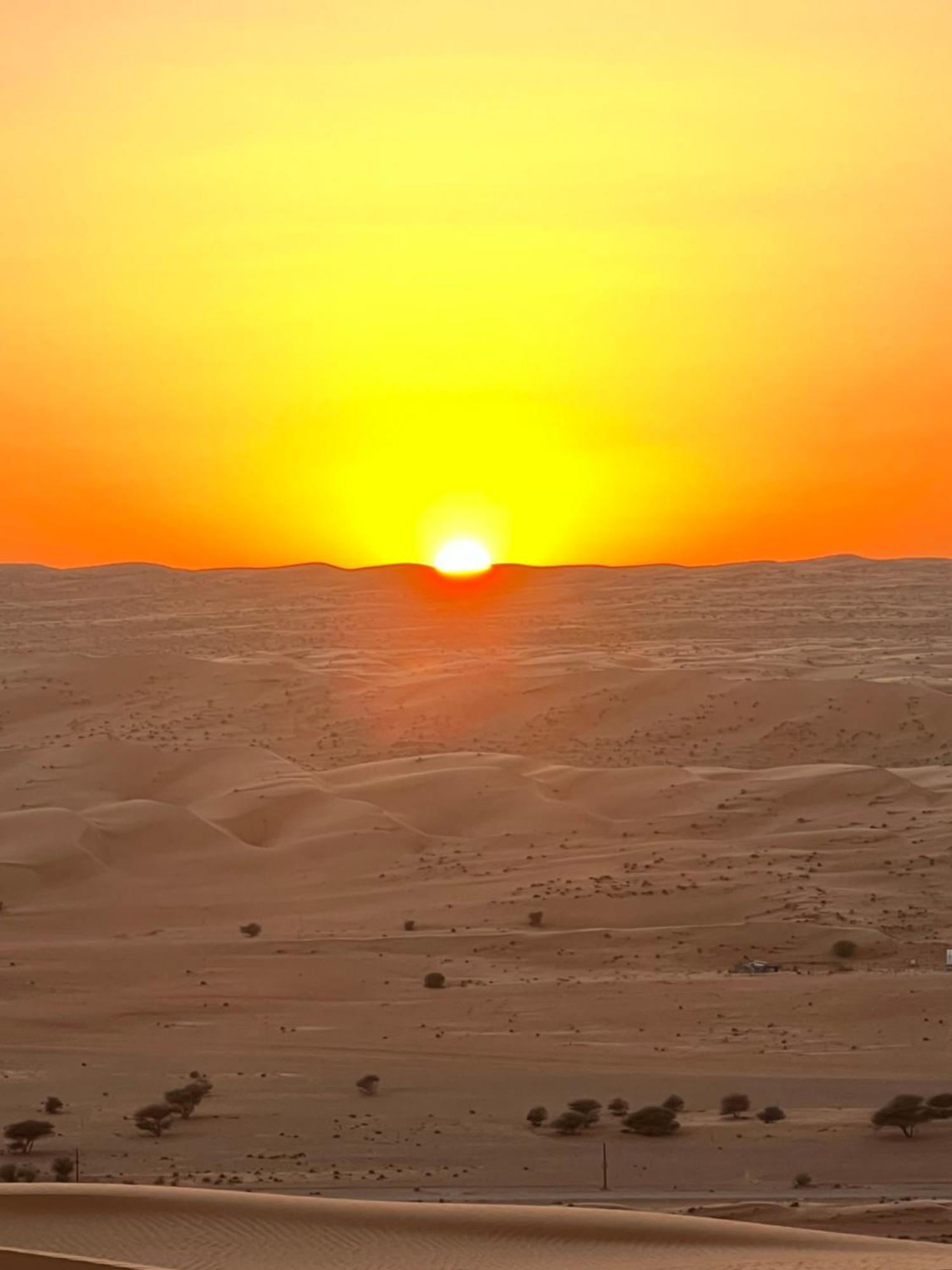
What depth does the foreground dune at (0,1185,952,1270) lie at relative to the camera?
12.4 metres

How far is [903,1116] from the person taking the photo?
754 inches

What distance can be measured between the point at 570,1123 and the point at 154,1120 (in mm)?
4472

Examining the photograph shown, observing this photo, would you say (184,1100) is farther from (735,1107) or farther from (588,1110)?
(735,1107)

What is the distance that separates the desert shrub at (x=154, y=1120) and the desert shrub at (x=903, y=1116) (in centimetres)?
752

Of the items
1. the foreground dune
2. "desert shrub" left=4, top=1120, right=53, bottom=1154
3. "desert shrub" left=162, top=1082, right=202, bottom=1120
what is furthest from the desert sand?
"desert shrub" left=4, top=1120, right=53, bottom=1154

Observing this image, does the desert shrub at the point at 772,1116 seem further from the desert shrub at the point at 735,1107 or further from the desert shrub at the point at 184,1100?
the desert shrub at the point at 184,1100

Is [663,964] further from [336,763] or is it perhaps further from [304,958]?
[336,763]

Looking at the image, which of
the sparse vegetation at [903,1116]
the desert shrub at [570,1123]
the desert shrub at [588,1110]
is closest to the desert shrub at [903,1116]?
the sparse vegetation at [903,1116]

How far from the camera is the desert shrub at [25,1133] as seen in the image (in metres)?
19.0

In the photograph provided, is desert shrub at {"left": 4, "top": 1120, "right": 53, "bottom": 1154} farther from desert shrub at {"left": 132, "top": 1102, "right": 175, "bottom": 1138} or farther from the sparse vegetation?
the sparse vegetation

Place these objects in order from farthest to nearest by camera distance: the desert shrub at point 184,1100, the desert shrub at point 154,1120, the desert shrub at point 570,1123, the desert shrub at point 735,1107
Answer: the desert shrub at point 184,1100, the desert shrub at point 735,1107, the desert shrub at point 154,1120, the desert shrub at point 570,1123

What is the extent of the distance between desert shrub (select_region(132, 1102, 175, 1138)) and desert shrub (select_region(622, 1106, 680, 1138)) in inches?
194

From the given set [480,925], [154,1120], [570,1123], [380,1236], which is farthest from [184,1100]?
[480,925]

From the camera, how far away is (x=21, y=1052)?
928 inches
